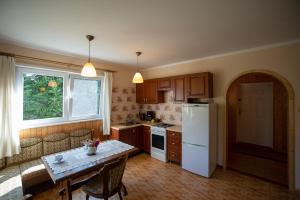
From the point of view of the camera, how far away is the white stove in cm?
358

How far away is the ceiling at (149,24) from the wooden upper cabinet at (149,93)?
4.89 feet

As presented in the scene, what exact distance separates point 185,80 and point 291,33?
6.16ft

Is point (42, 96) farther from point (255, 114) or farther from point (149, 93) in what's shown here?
point (255, 114)

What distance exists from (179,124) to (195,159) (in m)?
1.10

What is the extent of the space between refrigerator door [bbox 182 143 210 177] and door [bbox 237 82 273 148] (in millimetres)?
3026

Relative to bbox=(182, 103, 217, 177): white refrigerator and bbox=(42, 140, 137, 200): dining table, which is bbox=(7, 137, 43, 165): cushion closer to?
bbox=(42, 140, 137, 200): dining table

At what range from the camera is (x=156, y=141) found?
3768 millimetres

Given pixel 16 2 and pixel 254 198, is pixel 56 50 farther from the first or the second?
pixel 254 198

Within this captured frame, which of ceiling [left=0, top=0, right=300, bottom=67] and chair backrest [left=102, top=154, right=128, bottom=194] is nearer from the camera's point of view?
ceiling [left=0, top=0, right=300, bottom=67]

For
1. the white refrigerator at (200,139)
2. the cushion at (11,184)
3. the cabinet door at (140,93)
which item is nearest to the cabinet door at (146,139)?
the cabinet door at (140,93)

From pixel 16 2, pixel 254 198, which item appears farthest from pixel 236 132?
pixel 16 2

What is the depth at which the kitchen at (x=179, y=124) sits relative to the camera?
2908mm

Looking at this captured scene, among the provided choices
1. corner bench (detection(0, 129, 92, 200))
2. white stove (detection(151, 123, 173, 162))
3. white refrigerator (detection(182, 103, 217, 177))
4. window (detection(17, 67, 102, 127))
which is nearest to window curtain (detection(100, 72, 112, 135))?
window (detection(17, 67, 102, 127))

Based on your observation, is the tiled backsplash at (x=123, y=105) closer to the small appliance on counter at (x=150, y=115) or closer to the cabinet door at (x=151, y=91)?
the small appliance on counter at (x=150, y=115)
